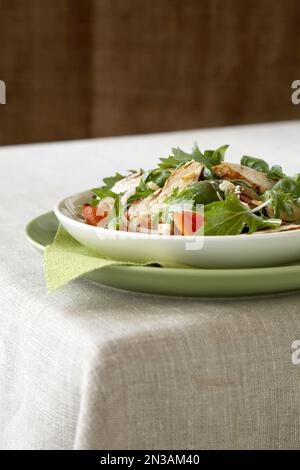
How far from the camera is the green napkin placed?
0.76 meters

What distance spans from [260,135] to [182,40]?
2166 millimetres

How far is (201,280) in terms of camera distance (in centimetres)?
75

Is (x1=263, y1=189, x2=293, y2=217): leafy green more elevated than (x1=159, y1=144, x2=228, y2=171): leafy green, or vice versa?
(x1=159, y1=144, x2=228, y2=171): leafy green

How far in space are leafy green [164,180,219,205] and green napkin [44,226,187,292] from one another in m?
0.06

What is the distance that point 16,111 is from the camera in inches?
147

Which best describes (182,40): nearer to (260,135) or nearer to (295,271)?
(260,135)

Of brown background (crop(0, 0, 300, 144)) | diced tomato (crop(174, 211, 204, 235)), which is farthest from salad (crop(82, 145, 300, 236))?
brown background (crop(0, 0, 300, 144))

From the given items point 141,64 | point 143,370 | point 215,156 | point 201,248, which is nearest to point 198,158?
point 215,156

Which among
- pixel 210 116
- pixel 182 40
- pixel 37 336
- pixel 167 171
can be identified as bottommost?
pixel 210 116

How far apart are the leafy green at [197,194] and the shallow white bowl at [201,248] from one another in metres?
0.05

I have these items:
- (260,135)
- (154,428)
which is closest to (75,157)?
(260,135)

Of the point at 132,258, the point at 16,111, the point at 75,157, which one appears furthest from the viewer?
the point at 16,111

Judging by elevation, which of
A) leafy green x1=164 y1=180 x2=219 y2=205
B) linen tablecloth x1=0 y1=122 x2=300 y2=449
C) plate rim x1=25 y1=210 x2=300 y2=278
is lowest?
linen tablecloth x1=0 y1=122 x2=300 y2=449

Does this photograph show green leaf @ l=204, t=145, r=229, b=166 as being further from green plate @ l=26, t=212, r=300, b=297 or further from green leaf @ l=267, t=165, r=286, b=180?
green plate @ l=26, t=212, r=300, b=297
